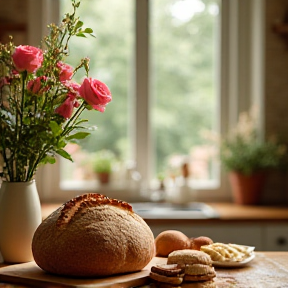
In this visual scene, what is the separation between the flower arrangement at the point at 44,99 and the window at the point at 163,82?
2375mm

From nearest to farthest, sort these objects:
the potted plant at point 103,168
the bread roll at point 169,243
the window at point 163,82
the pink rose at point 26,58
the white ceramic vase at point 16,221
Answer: the pink rose at point 26,58, the white ceramic vase at point 16,221, the bread roll at point 169,243, the potted plant at point 103,168, the window at point 163,82

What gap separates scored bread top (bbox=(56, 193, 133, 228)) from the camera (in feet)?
5.24

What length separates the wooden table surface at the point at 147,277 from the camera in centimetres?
151

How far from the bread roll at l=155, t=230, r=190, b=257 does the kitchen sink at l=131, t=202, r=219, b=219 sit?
1555 mm

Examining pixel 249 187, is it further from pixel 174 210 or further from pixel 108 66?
pixel 108 66

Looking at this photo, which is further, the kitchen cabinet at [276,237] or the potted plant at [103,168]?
the potted plant at [103,168]

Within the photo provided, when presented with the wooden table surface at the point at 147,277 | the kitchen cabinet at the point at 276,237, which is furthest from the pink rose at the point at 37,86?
the kitchen cabinet at the point at 276,237

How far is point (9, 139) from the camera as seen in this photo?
5.73ft

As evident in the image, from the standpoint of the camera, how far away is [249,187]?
396 centimetres

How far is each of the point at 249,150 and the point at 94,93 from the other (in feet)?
7.85

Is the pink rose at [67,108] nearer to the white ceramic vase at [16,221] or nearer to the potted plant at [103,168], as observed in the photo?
the white ceramic vase at [16,221]

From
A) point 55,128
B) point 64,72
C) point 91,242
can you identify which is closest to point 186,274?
point 91,242

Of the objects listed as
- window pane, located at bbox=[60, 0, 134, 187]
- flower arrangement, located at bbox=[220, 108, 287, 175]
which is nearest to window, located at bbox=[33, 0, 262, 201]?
window pane, located at bbox=[60, 0, 134, 187]

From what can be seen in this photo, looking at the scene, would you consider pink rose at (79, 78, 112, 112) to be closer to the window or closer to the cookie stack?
the cookie stack
